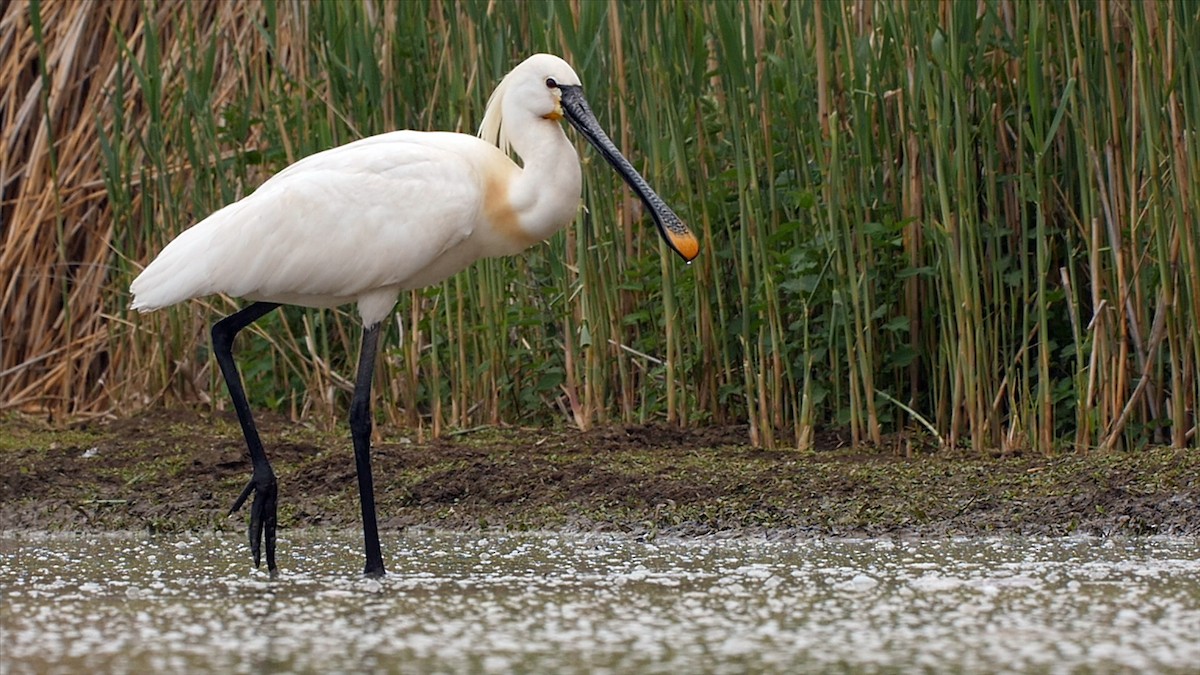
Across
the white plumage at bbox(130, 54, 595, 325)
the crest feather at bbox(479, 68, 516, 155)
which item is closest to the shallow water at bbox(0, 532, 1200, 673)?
the white plumage at bbox(130, 54, 595, 325)

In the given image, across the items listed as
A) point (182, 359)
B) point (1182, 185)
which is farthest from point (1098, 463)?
point (182, 359)

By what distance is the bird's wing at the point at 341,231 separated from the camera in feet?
16.8

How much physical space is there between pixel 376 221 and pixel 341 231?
4.0 inches

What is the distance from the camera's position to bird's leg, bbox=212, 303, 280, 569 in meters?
4.92

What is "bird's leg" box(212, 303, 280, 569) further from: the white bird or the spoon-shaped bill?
the spoon-shaped bill

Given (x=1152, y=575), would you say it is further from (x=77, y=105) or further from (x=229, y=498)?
(x=77, y=105)

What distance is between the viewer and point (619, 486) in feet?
19.1

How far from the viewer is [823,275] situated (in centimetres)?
639

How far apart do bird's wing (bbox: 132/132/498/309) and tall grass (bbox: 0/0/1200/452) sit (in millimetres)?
1452

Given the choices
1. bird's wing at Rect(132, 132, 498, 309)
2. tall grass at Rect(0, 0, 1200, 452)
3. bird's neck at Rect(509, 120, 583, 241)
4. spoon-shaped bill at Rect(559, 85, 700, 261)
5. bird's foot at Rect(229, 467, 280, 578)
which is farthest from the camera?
tall grass at Rect(0, 0, 1200, 452)

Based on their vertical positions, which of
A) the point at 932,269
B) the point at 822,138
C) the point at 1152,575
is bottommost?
the point at 1152,575

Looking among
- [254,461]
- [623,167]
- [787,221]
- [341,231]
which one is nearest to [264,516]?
[254,461]

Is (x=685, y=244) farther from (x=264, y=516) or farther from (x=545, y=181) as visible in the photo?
(x=264, y=516)

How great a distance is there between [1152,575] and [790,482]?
1.56 m
